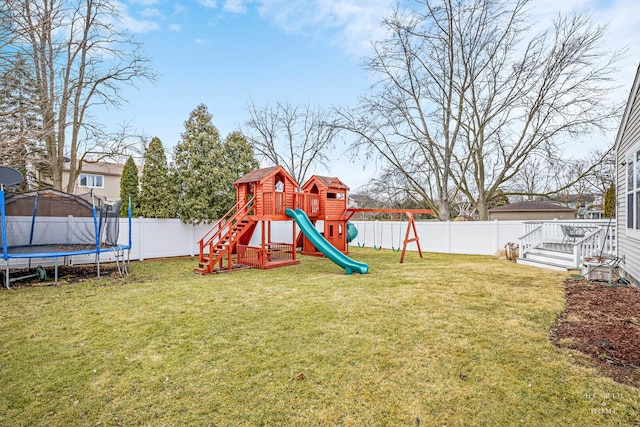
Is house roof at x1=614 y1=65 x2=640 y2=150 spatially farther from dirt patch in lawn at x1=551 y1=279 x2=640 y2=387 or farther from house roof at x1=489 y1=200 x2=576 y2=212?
house roof at x1=489 y1=200 x2=576 y2=212

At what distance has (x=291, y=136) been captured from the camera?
2727 cm

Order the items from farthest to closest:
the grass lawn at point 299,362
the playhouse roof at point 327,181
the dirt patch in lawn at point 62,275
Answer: the playhouse roof at point 327,181 → the dirt patch in lawn at point 62,275 → the grass lawn at point 299,362

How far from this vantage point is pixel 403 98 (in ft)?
60.5

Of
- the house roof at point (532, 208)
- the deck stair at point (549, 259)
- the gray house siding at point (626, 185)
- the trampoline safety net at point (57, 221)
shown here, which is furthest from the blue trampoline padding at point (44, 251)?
A: the house roof at point (532, 208)

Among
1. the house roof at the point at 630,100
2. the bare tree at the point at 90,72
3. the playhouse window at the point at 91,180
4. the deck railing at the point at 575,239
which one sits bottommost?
the deck railing at the point at 575,239

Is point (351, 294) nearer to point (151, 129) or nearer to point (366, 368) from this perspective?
point (366, 368)

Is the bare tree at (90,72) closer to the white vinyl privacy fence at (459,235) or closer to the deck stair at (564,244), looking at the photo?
the white vinyl privacy fence at (459,235)

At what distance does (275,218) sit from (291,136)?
707 inches

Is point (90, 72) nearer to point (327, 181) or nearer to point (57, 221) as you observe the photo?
point (57, 221)

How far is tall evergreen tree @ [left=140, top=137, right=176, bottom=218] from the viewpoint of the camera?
12.6m

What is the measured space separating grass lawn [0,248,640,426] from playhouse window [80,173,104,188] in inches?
783

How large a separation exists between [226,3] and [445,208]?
14305 millimetres

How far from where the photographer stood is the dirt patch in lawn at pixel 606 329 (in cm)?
319

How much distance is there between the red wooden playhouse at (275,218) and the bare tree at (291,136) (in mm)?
13952
